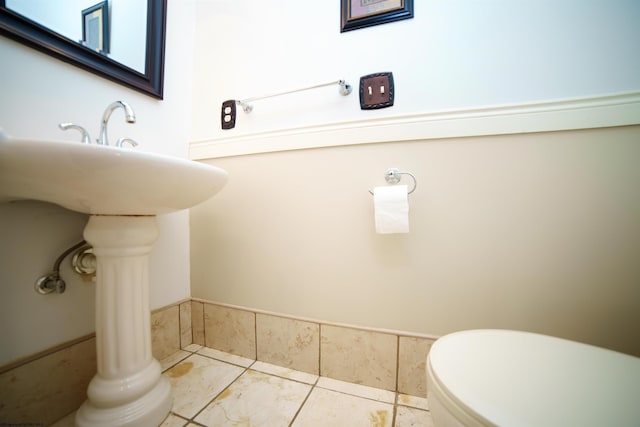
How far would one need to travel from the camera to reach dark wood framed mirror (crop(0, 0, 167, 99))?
0.59 meters

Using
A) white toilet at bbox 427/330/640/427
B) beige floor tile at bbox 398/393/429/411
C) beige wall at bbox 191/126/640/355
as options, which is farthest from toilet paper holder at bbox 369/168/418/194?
beige floor tile at bbox 398/393/429/411

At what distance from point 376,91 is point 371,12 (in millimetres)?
300

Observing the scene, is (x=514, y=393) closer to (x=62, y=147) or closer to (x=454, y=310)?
(x=454, y=310)

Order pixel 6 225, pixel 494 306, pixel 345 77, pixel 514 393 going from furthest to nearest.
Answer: pixel 345 77 < pixel 494 306 < pixel 6 225 < pixel 514 393

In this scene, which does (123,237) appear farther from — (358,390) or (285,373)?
(358,390)

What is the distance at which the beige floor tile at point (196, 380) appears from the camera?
0.71m

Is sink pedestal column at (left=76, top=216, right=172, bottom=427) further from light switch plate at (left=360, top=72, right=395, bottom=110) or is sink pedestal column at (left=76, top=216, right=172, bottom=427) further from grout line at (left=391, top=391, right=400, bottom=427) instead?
light switch plate at (left=360, top=72, right=395, bottom=110)

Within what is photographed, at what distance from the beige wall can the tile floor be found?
0.76 feet

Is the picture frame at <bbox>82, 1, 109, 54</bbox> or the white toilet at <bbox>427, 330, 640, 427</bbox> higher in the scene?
the picture frame at <bbox>82, 1, 109, 54</bbox>

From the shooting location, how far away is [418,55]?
2.53 ft

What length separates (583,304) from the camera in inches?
24.9

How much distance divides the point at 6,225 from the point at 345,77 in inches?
44.6

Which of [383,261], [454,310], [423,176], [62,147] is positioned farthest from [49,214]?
[454,310]

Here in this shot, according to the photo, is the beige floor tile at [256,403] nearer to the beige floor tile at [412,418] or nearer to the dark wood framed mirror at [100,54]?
the beige floor tile at [412,418]
